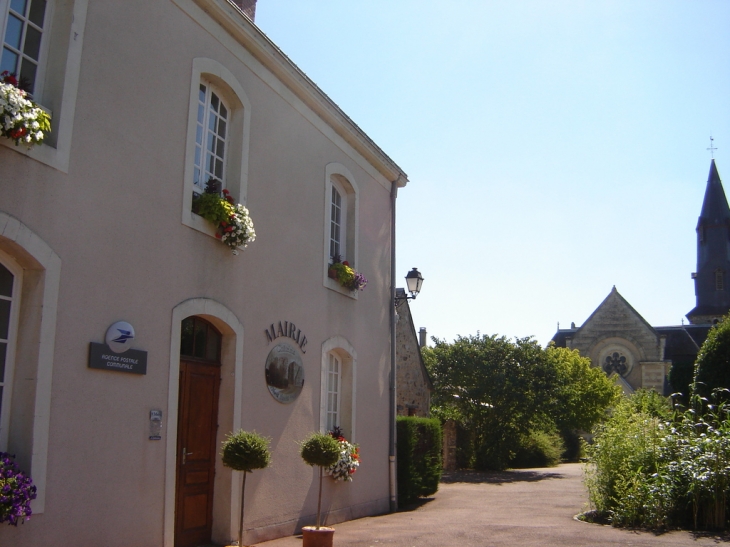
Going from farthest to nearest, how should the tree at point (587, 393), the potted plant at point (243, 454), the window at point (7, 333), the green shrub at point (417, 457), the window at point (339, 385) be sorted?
the tree at point (587, 393), the green shrub at point (417, 457), the window at point (339, 385), the potted plant at point (243, 454), the window at point (7, 333)

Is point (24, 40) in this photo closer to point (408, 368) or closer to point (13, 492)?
point (13, 492)

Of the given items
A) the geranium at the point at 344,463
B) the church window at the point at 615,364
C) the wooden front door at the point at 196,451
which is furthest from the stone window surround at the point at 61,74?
the church window at the point at 615,364

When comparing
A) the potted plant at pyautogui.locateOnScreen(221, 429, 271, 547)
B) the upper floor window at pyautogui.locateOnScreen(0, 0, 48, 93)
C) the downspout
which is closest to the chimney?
the downspout

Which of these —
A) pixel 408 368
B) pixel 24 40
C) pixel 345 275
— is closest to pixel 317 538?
pixel 345 275

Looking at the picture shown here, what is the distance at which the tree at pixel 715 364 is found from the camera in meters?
15.2

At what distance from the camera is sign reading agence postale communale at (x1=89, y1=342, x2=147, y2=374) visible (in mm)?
6512

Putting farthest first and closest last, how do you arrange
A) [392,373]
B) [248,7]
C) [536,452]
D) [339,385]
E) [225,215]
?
[536,452] < [392,373] < [339,385] < [248,7] < [225,215]

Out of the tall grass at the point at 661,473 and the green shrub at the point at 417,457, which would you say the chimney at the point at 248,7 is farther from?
the tall grass at the point at 661,473

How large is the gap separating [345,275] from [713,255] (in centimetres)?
5716

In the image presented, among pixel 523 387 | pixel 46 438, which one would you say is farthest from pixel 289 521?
pixel 523 387

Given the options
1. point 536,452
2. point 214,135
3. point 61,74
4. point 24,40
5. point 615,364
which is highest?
point 615,364

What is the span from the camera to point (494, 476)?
22891 mm

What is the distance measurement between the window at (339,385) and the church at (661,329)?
44.5 metres

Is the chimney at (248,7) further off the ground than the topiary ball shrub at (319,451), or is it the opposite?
the chimney at (248,7)
